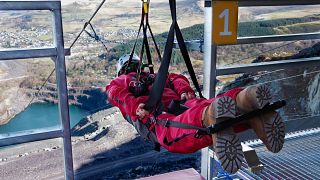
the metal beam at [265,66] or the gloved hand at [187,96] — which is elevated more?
the metal beam at [265,66]

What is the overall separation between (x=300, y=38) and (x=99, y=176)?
2.03m

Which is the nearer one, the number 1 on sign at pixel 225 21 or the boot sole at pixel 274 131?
the boot sole at pixel 274 131

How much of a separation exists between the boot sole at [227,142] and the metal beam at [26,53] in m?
0.86

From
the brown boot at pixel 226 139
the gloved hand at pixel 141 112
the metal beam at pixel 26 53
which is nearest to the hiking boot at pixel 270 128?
the brown boot at pixel 226 139

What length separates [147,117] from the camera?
6.72ft

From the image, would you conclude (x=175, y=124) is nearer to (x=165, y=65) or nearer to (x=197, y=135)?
(x=197, y=135)

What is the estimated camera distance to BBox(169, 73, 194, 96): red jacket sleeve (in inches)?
96.9

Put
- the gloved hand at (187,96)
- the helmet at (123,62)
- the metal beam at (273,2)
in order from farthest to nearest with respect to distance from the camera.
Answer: the helmet at (123,62) < the metal beam at (273,2) < the gloved hand at (187,96)

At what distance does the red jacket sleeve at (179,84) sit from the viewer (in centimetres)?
246

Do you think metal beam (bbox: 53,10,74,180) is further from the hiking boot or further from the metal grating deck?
the metal grating deck

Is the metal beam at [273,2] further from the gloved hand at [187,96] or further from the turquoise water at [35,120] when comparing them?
the turquoise water at [35,120]

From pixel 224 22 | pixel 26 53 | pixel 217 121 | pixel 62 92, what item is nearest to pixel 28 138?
pixel 62 92

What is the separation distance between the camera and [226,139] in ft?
4.97

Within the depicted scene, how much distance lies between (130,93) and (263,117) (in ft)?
3.22
